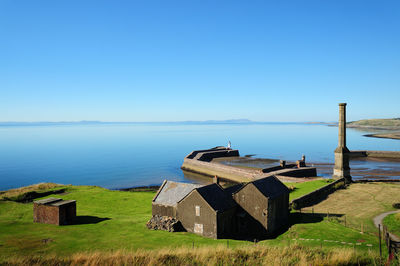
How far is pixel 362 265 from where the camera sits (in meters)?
13.5

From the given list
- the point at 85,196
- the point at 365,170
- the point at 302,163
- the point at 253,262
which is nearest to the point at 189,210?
the point at 253,262

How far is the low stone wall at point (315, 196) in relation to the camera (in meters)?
32.6

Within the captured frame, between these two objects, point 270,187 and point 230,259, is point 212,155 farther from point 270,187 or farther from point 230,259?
point 230,259

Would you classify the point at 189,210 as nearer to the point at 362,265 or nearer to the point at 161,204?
the point at 161,204

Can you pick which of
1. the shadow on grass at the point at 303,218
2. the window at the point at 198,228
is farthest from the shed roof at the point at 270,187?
the window at the point at 198,228

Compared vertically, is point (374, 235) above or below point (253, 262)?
below

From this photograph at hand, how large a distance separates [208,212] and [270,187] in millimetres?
7176

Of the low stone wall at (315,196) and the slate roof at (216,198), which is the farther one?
the low stone wall at (315,196)

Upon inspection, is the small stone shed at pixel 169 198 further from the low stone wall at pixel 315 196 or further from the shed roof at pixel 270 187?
the low stone wall at pixel 315 196

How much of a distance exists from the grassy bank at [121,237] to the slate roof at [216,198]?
10.6ft

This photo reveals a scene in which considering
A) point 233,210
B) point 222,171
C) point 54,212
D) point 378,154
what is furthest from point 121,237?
point 378,154

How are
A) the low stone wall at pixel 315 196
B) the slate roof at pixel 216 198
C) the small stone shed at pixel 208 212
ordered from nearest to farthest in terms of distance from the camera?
the small stone shed at pixel 208 212 → the slate roof at pixel 216 198 → the low stone wall at pixel 315 196

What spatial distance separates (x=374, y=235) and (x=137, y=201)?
30092mm

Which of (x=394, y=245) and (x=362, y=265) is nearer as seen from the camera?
(x=362, y=265)
